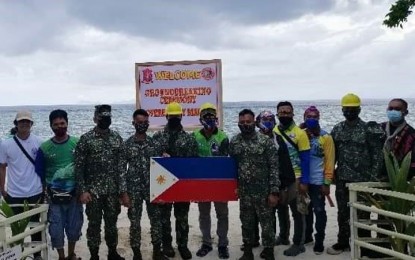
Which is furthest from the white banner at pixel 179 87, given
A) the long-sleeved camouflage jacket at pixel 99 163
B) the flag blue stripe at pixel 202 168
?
the long-sleeved camouflage jacket at pixel 99 163

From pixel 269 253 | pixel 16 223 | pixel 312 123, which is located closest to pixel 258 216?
pixel 269 253

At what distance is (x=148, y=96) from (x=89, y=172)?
7.16ft

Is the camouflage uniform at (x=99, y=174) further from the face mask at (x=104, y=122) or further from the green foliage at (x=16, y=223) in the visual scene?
the green foliage at (x=16, y=223)

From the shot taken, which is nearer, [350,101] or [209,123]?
[350,101]

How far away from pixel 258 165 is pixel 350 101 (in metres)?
1.45

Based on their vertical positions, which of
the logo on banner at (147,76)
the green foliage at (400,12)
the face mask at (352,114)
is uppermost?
the green foliage at (400,12)

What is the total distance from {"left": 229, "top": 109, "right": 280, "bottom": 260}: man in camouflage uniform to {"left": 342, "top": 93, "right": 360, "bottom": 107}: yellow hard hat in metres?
1.11

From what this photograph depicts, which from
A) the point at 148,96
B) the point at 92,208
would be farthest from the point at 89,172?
the point at 148,96

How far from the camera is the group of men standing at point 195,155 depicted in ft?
20.7

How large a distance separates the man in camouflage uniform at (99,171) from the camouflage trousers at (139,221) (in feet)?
0.68

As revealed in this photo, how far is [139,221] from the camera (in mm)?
6637

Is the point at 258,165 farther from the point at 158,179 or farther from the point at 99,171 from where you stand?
the point at 99,171

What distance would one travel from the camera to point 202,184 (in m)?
6.84

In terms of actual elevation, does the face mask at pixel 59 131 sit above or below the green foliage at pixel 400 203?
above
